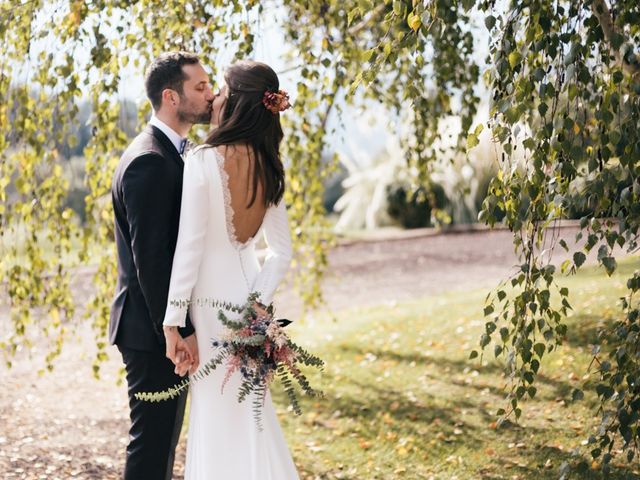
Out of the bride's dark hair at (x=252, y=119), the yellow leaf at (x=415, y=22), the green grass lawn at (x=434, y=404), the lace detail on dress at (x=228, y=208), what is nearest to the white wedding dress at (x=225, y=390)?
the lace detail on dress at (x=228, y=208)

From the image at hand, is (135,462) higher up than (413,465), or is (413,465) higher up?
(135,462)

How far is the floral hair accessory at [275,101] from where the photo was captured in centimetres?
266

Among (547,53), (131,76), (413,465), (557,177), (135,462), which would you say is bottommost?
(413,465)

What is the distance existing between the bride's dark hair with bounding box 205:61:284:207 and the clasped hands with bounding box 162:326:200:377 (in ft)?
1.57

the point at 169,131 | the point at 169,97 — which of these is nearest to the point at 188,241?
the point at 169,131

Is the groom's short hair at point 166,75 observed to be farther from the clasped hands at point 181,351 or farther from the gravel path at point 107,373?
the gravel path at point 107,373

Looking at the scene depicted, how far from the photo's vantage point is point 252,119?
2678 millimetres

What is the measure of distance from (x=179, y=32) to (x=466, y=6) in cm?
185

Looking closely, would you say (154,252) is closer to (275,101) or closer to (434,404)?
(275,101)

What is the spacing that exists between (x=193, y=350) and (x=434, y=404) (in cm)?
284

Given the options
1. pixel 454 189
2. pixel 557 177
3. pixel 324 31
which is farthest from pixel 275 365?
pixel 454 189

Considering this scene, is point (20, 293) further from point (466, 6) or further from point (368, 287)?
point (368, 287)

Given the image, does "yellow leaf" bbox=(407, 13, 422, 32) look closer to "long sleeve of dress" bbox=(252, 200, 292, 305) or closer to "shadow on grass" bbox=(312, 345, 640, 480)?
"long sleeve of dress" bbox=(252, 200, 292, 305)

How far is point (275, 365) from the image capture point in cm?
261
